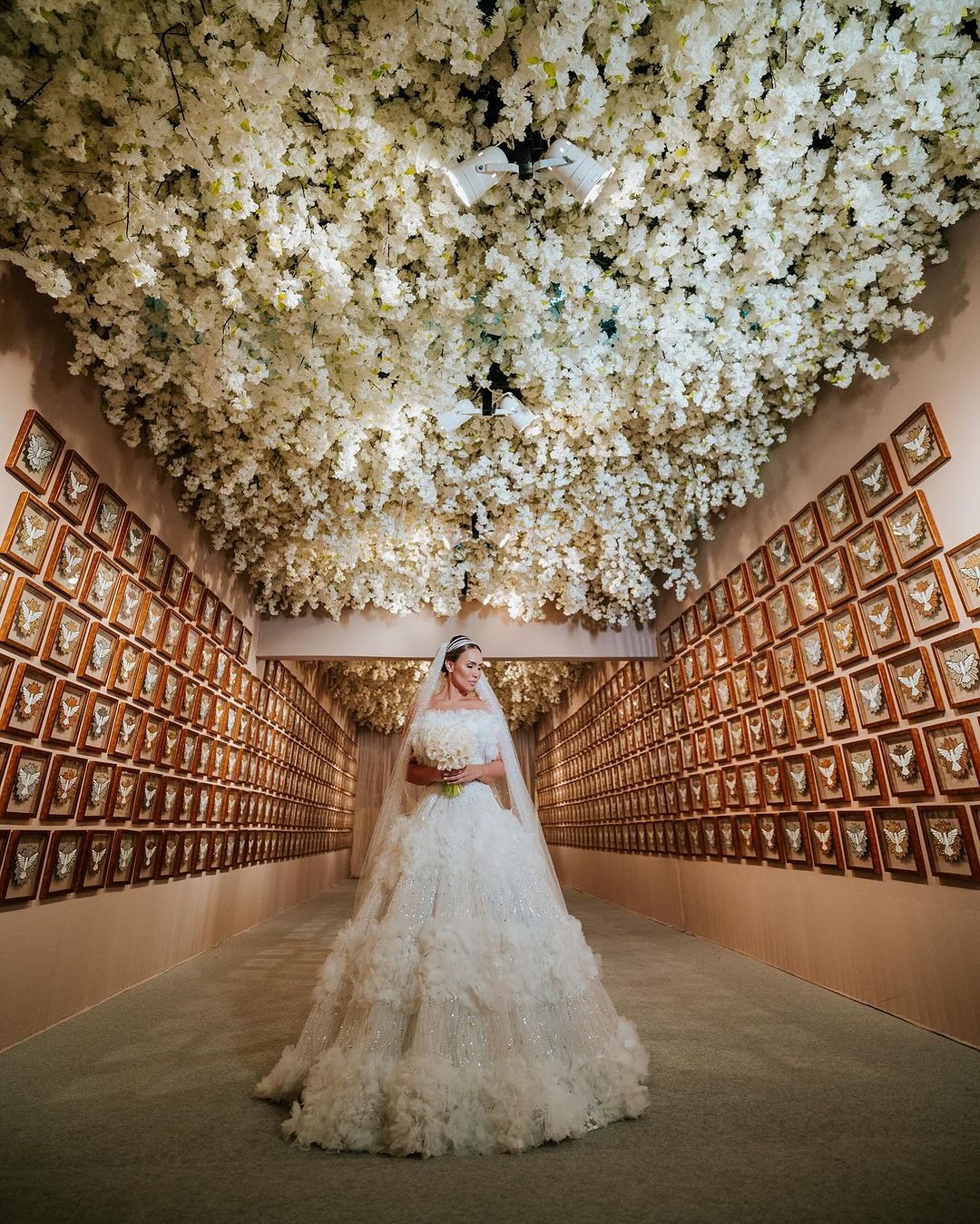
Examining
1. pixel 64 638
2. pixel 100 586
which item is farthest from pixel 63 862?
pixel 100 586

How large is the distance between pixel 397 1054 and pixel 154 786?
10.2ft

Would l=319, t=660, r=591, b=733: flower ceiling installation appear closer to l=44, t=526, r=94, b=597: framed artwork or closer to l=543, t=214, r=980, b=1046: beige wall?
l=543, t=214, r=980, b=1046: beige wall

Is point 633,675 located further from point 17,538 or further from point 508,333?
point 17,538

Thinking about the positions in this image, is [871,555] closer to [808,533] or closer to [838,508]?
[838,508]

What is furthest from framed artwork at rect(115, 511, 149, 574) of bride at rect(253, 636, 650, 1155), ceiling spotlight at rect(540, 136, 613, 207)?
ceiling spotlight at rect(540, 136, 613, 207)

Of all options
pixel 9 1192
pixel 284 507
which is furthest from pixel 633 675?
pixel 9 1192

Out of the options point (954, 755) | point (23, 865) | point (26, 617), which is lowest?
point (23, 865)

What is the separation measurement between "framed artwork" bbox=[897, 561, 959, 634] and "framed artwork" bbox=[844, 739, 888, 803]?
2.57 ft

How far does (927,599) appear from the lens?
314 cm

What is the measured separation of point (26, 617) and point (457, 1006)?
8.61ft

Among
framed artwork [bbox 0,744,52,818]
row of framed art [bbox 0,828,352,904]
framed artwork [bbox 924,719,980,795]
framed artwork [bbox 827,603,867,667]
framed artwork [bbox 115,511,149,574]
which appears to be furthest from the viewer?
framed artwork [bbox 115,511,149,574]

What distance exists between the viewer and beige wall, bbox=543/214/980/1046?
296cm

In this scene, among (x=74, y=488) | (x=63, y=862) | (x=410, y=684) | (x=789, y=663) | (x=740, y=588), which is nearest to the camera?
(x=74, y=488)

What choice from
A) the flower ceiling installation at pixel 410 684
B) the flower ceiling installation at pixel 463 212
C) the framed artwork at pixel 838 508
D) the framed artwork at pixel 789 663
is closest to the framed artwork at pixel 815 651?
the framed artwork at pixel 789 663
